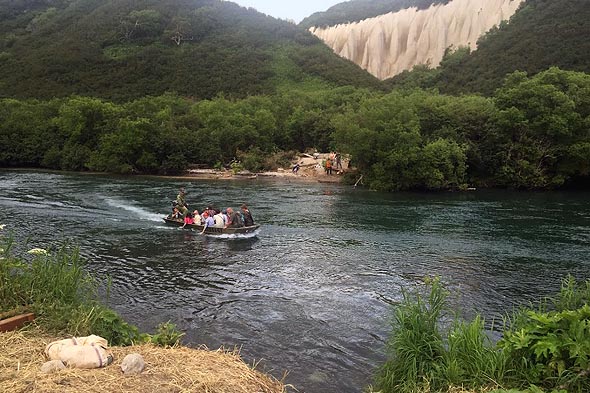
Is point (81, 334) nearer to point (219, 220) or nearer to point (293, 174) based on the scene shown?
point (219, 220)

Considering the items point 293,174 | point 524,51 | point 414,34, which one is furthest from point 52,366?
point 414,34

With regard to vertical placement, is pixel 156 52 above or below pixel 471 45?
below

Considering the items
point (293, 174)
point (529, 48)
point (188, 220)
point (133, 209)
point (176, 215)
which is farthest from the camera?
point (529, 48)

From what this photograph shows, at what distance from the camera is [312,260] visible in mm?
19094

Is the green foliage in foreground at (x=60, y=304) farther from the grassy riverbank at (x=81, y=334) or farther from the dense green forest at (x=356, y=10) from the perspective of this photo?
the dense green forest at (x=356, y=10)

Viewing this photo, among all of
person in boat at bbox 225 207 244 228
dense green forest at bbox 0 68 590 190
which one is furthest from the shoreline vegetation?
dense green forest at bbox 0 68 590 190

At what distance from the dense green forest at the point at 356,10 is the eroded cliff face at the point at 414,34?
3704mm

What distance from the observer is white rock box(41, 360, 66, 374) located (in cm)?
572

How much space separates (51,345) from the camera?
627cm

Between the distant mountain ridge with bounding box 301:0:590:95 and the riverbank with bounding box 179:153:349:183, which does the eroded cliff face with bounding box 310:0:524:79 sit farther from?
the riverbank with bounding box 179:153:349:183

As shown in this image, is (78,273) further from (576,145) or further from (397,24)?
(397,24)

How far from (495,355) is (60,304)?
6.88 metres

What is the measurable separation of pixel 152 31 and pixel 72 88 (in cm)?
3265

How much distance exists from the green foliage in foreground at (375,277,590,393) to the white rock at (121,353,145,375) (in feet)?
12.3
